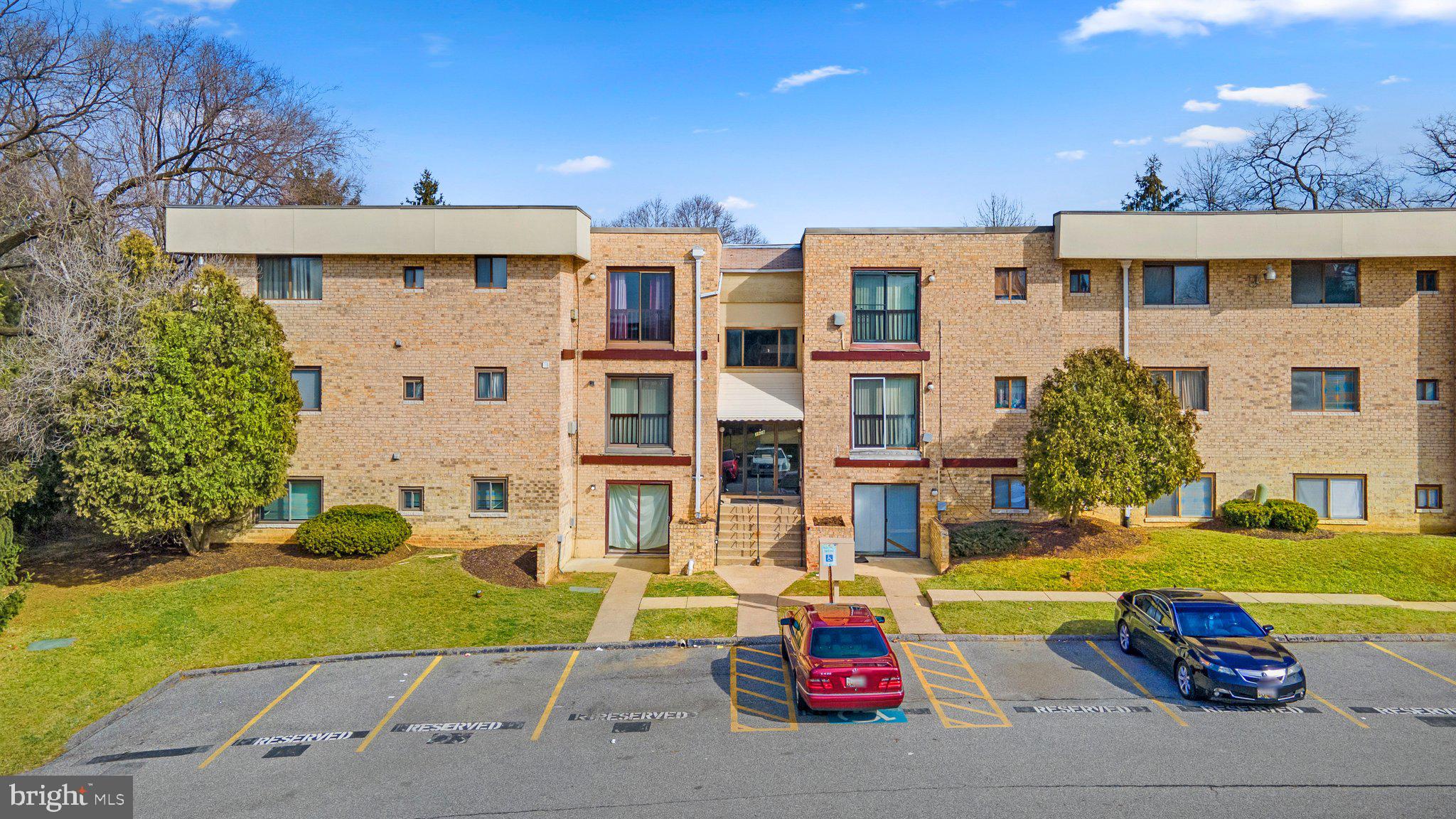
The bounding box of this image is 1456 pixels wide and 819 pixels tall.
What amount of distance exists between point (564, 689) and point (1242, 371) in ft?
71.5

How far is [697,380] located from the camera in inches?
956

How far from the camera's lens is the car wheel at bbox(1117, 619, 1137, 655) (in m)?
15.8

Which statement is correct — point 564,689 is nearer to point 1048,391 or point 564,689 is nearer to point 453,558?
point 453,558

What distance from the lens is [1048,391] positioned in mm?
21844

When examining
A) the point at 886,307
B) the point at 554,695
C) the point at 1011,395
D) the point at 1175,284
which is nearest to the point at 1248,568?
the point at 1011,395

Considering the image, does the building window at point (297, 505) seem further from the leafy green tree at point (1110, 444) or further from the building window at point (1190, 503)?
the building window at point (1190, 503)

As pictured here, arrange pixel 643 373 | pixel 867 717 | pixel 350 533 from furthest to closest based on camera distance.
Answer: pixel 643 373 < pixel 350 533 < pixel 867 717

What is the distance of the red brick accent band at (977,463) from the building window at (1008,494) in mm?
401

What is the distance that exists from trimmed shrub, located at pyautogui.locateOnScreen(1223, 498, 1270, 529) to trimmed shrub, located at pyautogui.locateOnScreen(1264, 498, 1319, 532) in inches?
6.5

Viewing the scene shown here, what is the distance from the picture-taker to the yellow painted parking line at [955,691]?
12.7 m

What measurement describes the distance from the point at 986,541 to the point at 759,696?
1038 cm

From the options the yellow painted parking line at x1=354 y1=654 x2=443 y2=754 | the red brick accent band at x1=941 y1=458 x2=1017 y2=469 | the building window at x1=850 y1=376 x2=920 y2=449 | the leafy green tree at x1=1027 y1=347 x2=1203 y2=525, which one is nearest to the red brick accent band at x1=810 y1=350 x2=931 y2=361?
the building window at x1=850 y1=376 x2=920 y2=449

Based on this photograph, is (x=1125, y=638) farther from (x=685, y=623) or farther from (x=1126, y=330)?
(x=1126, y=330)

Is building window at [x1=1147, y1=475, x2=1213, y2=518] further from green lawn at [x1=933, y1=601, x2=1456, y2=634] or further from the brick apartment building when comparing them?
green lawn at [x1=933, y1=601, x2=1456, y2=634]
